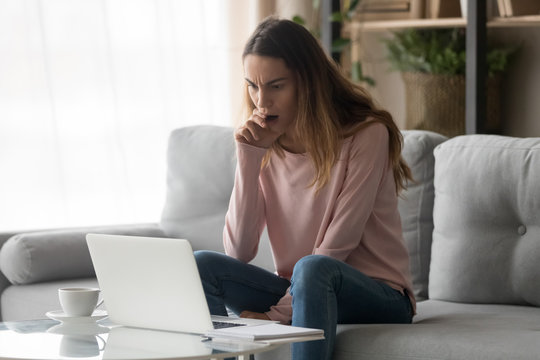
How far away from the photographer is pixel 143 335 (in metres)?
1.44

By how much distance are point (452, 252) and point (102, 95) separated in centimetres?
156

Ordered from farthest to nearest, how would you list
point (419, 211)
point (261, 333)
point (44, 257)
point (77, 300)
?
point (44, 257)
point (419, 211)
point (77, 300)
point (261, 333)

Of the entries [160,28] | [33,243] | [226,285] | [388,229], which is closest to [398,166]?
[388,229]

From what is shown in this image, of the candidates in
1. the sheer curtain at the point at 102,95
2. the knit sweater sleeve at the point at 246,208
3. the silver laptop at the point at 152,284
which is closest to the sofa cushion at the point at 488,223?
the knit sweater sleeve at the point at 246,208

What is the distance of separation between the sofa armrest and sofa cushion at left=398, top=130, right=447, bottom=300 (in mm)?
912

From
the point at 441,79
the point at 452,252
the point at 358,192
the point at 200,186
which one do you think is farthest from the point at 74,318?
the point at 441,79

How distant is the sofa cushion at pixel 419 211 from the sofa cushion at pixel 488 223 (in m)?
0.05

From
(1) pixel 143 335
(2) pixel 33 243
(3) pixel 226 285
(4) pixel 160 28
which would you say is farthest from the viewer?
(4) pixel 160 28

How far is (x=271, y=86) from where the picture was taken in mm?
1943

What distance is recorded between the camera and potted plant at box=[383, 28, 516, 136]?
3080mm

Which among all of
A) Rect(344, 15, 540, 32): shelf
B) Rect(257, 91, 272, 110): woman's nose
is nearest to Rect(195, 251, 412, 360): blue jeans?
Rect(257, 91, 272, 110): woman's nose

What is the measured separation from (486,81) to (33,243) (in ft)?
5.35

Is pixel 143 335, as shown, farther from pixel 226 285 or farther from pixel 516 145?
pixel 516 145

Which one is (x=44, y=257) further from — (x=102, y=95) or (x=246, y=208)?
(x=102, y=95)
